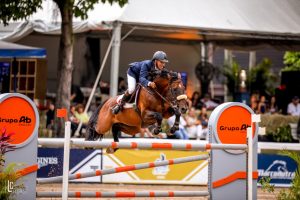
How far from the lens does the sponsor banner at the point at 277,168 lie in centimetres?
1969

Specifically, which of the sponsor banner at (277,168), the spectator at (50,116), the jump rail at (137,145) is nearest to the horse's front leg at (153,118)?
the jump rail at (137,145)

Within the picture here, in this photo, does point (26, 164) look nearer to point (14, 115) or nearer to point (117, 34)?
point (14, 115)

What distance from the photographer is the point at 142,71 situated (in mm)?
15523

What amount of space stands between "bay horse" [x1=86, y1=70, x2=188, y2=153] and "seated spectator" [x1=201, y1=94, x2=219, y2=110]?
11512mm

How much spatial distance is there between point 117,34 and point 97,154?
179 inches

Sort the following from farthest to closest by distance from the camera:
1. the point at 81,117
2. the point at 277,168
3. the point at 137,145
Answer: the point at 81,117 → the point at 277,168 → the point at 137,145

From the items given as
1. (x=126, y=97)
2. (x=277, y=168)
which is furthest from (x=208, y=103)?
(x=126, y=97)

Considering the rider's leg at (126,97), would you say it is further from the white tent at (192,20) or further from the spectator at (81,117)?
the spectator at (81,117)

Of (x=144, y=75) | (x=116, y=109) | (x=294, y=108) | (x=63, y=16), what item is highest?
(x=63, y=16)

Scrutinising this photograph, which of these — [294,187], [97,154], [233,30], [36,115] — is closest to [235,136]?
[294,187]

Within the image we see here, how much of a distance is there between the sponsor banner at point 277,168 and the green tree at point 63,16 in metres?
5.43

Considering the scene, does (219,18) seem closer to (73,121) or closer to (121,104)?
(73,121)

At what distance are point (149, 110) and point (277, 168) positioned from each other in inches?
210

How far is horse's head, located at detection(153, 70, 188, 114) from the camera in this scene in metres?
14.6
